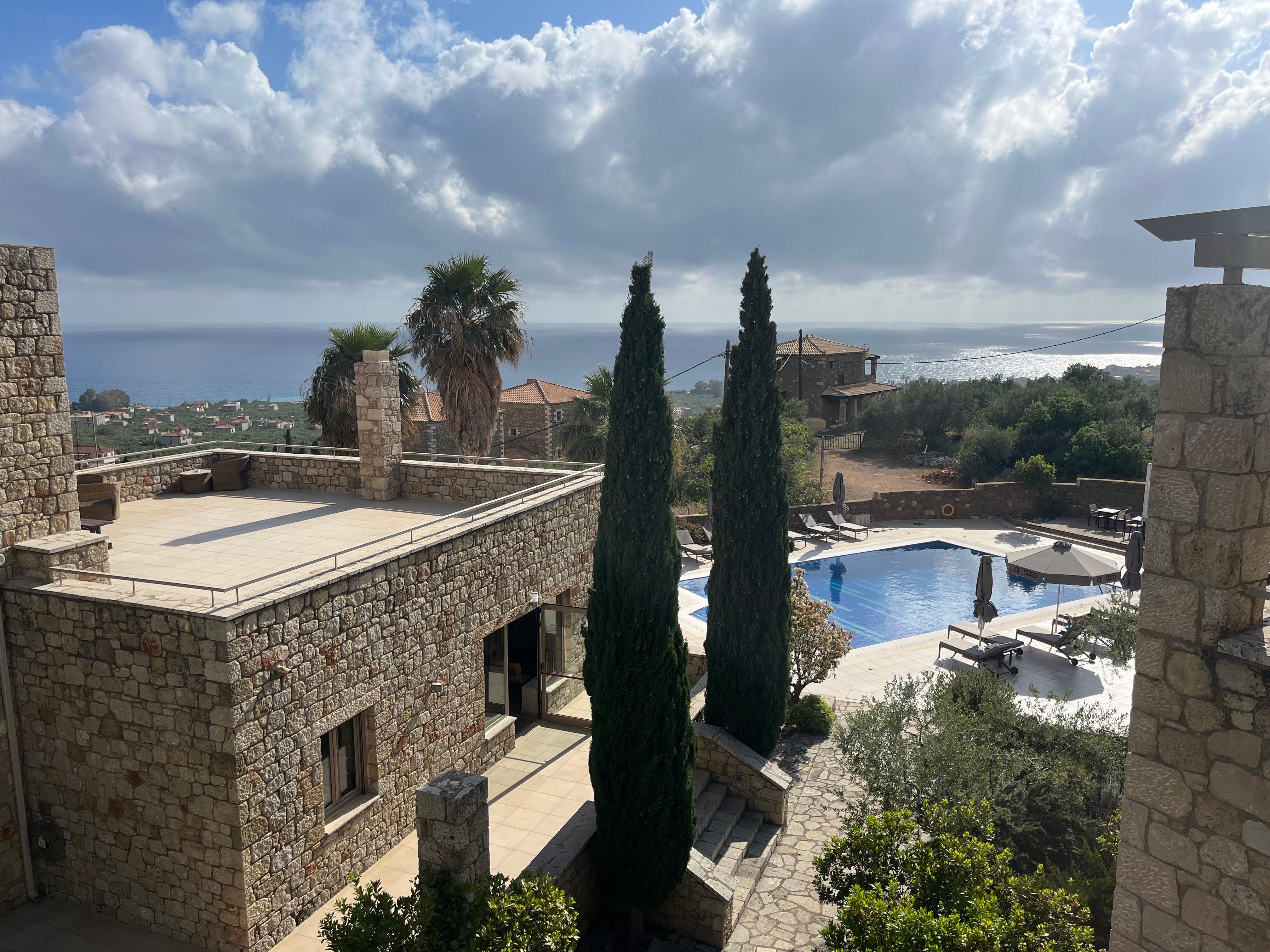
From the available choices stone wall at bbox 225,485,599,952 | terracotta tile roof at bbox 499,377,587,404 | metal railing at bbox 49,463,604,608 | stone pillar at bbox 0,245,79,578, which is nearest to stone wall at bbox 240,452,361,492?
metal railing at bbox 49,463,604,608

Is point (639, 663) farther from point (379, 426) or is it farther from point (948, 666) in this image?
point (948, 666)

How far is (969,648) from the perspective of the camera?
1659 centimetres

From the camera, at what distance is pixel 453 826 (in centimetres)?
691

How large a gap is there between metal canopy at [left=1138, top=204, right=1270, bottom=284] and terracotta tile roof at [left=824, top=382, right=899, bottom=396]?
43.6m

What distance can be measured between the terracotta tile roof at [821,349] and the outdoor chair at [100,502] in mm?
38736

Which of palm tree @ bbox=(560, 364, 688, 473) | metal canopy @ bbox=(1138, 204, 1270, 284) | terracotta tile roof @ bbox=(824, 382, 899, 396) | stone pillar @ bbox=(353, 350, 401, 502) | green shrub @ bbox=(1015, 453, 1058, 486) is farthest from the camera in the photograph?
terracotta tile roof @ bbox=(824, 382, 899, 396)

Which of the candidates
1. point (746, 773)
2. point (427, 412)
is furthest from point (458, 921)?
point (427, 412)

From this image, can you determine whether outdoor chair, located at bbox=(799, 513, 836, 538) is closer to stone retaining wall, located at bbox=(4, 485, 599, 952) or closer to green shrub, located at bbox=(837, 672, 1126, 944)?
green shrub, located at bbox=(837, 672, 1126, 944)

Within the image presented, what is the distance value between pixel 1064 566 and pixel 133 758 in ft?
51.1

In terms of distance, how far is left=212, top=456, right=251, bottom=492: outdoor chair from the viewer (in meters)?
15.3

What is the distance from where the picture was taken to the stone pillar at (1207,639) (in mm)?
4203

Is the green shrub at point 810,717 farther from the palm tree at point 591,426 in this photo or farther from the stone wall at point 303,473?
the palm tree at point 591,426

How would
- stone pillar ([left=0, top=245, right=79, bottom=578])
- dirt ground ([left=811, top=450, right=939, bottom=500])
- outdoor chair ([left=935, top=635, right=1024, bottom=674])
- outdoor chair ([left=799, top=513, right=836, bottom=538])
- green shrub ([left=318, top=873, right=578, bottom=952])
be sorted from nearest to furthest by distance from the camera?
1. green shrub ([left=318, top=873, right=578, bottom=952])
2. stone pillar ([left=0, top=245, right=79, bottom=578])
3. outdoor chair ([left=935, top=635, right=1024, bottom=674])
4. outdoor chair ([left=799, top=513, right=836, bottom=538])
5. dirt ground ([left=811, top=450, right=939, bottom=500])

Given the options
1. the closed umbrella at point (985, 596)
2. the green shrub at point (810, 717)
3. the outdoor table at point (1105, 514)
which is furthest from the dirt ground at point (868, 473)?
the green shrub at point (810, 717)
